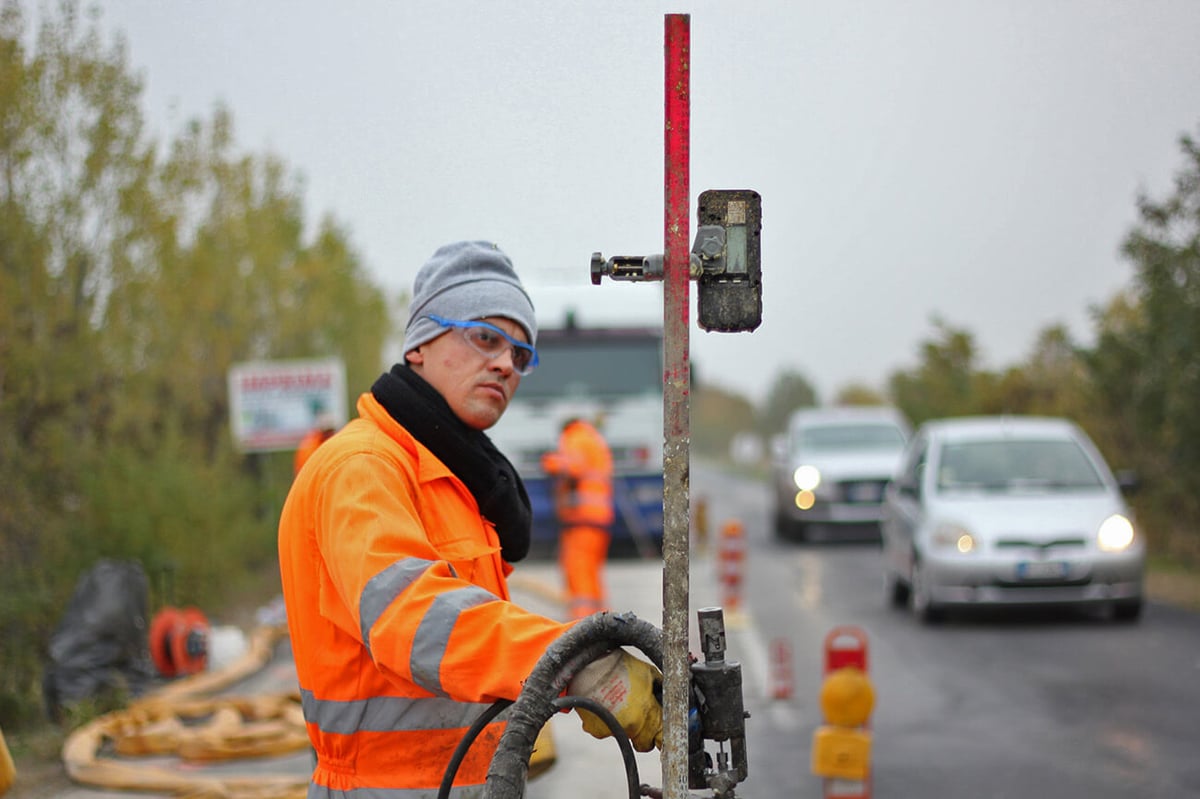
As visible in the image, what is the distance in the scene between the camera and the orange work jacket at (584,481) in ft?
35.9

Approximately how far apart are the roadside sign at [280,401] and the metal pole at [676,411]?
13826mm

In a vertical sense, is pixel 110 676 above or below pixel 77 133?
below

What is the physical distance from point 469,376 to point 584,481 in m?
8.15

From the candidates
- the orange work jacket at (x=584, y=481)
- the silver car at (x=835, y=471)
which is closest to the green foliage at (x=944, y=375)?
the silver car at (x=835, y=471)

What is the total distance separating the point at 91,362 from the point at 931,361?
986 inches

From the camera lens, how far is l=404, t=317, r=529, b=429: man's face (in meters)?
2.95

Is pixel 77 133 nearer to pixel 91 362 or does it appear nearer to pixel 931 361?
pixel 91 362

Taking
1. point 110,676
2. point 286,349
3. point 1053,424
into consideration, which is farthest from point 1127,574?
point 286,349

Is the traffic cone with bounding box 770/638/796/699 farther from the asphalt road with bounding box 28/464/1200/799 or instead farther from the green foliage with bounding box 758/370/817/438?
the green foliage with bounding box 758/370/817/438

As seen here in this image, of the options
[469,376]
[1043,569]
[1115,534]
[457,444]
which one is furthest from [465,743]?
[1115,534]

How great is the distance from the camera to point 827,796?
19.9ft

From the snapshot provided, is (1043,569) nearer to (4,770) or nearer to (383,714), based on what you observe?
(4,770)

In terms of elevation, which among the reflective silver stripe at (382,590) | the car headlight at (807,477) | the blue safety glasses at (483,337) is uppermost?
the blue safety glasses at (483,337)

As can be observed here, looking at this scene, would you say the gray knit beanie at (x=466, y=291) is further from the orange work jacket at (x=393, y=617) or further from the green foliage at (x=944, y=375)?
the green foliage at (x=944, y=375)
